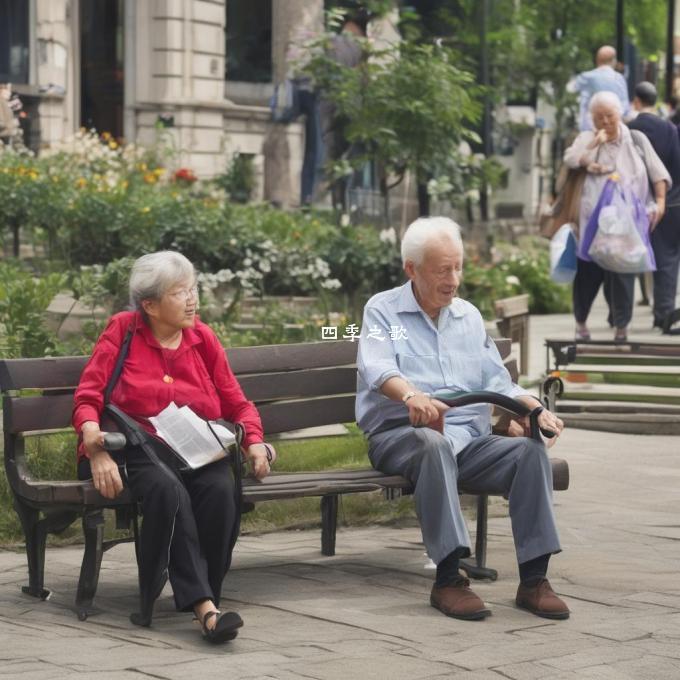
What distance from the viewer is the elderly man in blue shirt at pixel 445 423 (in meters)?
6.58

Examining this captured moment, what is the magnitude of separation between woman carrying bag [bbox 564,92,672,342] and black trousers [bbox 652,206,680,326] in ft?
4.87

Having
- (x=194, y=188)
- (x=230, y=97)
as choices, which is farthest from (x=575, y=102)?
(x=194, y=188)

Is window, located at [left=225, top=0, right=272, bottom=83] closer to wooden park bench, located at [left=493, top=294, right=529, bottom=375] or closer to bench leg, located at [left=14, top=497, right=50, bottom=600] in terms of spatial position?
wooden park bench, located at [left=493, top=294, right=529, bottom=375]

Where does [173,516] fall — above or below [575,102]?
below

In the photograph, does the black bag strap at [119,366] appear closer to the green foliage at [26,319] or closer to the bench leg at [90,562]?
the bench leg at [90,562]

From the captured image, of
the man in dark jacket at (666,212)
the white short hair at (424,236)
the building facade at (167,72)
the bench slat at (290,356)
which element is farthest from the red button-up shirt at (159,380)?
the building facade at (167,72)

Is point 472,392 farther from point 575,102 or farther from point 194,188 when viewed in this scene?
point 575,102

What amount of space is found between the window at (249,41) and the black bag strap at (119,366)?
2187 centimetres

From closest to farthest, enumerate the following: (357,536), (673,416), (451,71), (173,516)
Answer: (173,516) < (357,536) < (673,416) < (451,71)

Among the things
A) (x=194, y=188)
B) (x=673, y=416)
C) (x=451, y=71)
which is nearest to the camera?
(x=673, y=416)

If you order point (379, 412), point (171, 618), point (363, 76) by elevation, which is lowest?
point (171, 618)

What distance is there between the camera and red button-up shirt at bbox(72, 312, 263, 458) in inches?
257

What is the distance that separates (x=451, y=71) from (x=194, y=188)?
530 cm

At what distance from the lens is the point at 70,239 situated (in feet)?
51.2
